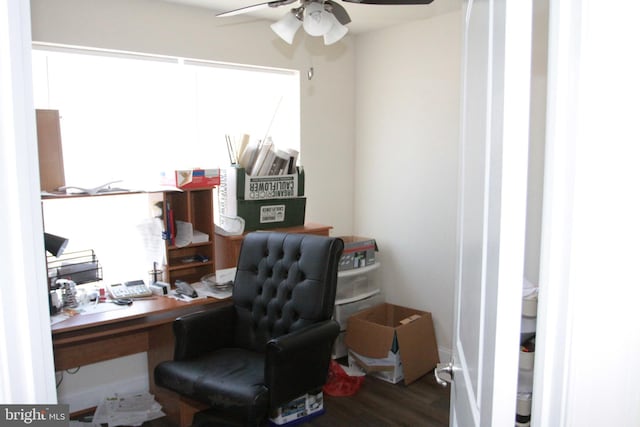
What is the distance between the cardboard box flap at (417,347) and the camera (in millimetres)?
3090

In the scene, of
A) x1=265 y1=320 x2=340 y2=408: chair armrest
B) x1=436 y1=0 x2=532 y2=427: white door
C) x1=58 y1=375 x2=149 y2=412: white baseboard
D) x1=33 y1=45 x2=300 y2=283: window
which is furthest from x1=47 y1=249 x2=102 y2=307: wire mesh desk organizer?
x1=436 y1=0 x2=532 y2=427: white door

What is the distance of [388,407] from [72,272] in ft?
6.43

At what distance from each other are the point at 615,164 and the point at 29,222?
2.47ft

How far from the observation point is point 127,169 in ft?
9.71

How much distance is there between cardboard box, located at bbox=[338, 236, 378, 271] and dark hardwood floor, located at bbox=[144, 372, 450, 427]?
792 millimetres

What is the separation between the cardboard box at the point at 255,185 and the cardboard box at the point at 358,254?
0.58 meters

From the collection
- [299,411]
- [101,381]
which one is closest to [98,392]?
[101,381]

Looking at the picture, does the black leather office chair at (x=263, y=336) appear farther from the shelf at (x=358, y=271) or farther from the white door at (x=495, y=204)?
the white door at (x=495, y=204)

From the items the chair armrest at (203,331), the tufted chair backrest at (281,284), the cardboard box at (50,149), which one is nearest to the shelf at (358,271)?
the tufted chair backrest at (281,284)

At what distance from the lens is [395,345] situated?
3.09 metres

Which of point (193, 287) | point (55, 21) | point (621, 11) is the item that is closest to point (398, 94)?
point (193, 287)

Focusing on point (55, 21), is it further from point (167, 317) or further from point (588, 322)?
point (588, 322)

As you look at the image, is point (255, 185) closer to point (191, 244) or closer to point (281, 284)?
point (191, 244)

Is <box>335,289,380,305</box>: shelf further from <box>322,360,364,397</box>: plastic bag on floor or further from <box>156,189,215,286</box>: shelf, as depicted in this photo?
<box>156,189,215,286</box>: shelf
